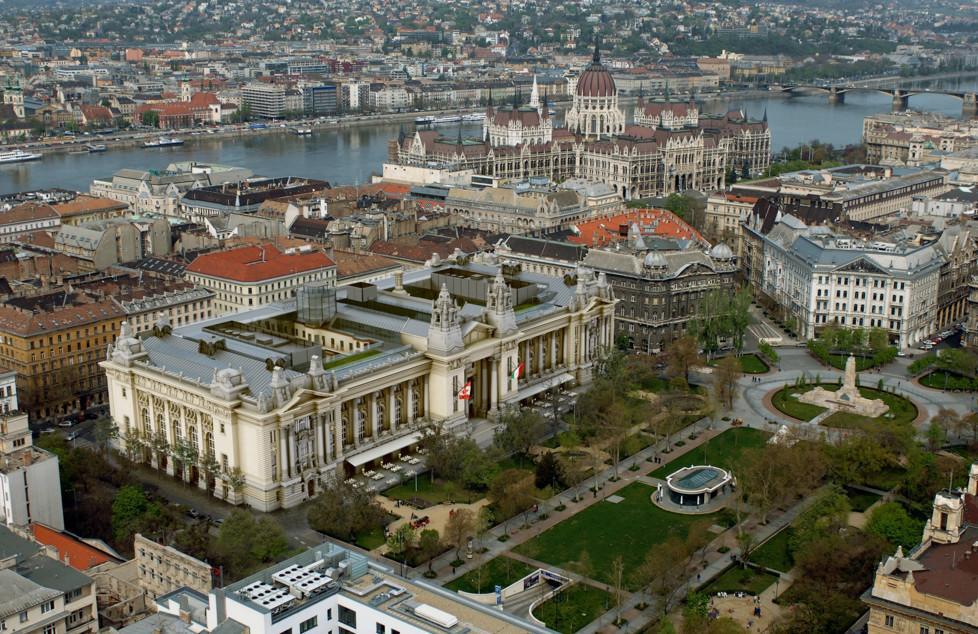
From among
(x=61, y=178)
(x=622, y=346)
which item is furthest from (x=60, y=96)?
(x=622, y=346)

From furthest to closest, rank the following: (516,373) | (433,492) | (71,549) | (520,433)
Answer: (516,373)
(520,433)
(433,492)
(71,549)

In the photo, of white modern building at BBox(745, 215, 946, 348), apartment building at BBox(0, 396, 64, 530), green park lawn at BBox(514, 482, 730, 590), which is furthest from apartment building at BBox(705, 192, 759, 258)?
apartment building at BBox(0, 396, 64, 530)

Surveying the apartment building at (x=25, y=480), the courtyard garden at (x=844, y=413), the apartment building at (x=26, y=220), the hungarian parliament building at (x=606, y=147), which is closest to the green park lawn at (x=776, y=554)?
the courtyard garden at (x=844, y=413)

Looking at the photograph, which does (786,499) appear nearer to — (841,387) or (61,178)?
(841,387)

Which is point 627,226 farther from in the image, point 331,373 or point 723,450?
point 331,373

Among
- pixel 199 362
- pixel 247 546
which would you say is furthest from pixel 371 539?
pixel 199 362

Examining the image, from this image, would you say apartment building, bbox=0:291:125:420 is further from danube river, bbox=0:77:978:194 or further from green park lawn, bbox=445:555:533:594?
danube river, bbox=0:77:978:194

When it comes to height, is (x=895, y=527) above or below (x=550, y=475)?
above
